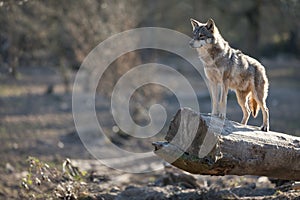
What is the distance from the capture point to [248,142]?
21.4ft

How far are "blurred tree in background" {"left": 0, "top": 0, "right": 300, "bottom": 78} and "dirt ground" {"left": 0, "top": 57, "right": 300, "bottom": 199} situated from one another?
171cm

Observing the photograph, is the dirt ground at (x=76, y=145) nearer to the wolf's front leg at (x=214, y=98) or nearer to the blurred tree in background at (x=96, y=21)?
the wolf's front leg at (x=214, y=98)

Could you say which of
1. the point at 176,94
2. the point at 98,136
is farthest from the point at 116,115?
the point at 176,94

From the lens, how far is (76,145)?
15.5 metres

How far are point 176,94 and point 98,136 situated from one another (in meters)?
8.18

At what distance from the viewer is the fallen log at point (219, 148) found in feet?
20.7

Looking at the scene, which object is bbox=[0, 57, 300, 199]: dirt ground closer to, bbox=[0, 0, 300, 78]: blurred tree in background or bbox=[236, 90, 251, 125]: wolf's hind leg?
bbox=[236, 90, 251, 125]: wolf's hind leg

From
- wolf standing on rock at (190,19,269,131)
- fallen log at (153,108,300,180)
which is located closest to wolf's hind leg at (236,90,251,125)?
wolf standing on rock at (190,19,269,131)

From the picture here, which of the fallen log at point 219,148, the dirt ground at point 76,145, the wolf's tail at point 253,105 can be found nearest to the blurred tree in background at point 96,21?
the dirt ground at point 76,145

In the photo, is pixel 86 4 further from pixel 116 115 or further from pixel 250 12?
pixel 250 12

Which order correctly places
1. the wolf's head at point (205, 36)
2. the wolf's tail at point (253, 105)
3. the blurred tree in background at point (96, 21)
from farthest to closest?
1. the blurred tree in background at point (96, 21)
2. the wolf's tail at point (253, 105)
3. the wolf's head at point (205, 36)

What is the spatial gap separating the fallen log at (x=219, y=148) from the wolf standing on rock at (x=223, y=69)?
1.67ft

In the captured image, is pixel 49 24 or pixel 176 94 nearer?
pixel 49 24

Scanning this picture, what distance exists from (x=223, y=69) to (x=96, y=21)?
31.5 feet
